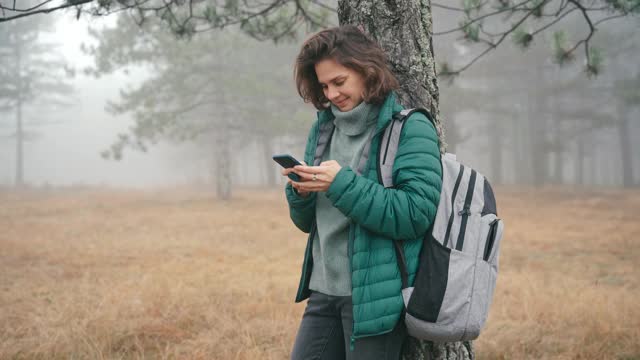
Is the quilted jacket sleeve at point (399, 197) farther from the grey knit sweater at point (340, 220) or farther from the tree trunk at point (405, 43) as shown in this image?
the tree trunk at point (405, 43)

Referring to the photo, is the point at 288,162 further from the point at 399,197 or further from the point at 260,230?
the point at 260,230

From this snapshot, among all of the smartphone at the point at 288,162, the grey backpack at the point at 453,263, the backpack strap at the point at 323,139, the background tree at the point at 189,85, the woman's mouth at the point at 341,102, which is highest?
the background tree at the point at 189,85

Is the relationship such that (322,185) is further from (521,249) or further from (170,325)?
(521,249)

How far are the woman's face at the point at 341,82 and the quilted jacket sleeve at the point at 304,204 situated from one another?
0.89 ft

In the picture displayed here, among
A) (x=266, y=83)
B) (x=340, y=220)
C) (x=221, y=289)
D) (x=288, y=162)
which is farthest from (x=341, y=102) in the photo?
(x=266, y=83)

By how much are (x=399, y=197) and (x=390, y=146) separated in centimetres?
22

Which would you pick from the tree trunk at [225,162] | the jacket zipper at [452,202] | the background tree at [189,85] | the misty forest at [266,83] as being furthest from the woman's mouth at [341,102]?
the tree trunk at [225,162]

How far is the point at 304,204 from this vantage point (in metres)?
1.98

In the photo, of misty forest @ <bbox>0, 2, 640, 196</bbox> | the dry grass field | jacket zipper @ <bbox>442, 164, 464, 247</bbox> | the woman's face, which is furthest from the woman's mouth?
misty forest @ <bbox>0, 2, 640, 196</bbox>

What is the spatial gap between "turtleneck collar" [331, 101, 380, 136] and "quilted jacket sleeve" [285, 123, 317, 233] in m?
0.23

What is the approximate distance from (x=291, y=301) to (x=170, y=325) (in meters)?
1.35

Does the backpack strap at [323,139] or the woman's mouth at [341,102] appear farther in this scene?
the backpack strap at [323,139]

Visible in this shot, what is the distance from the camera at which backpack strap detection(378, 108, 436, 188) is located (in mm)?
1775

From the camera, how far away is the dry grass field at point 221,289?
3.73m
